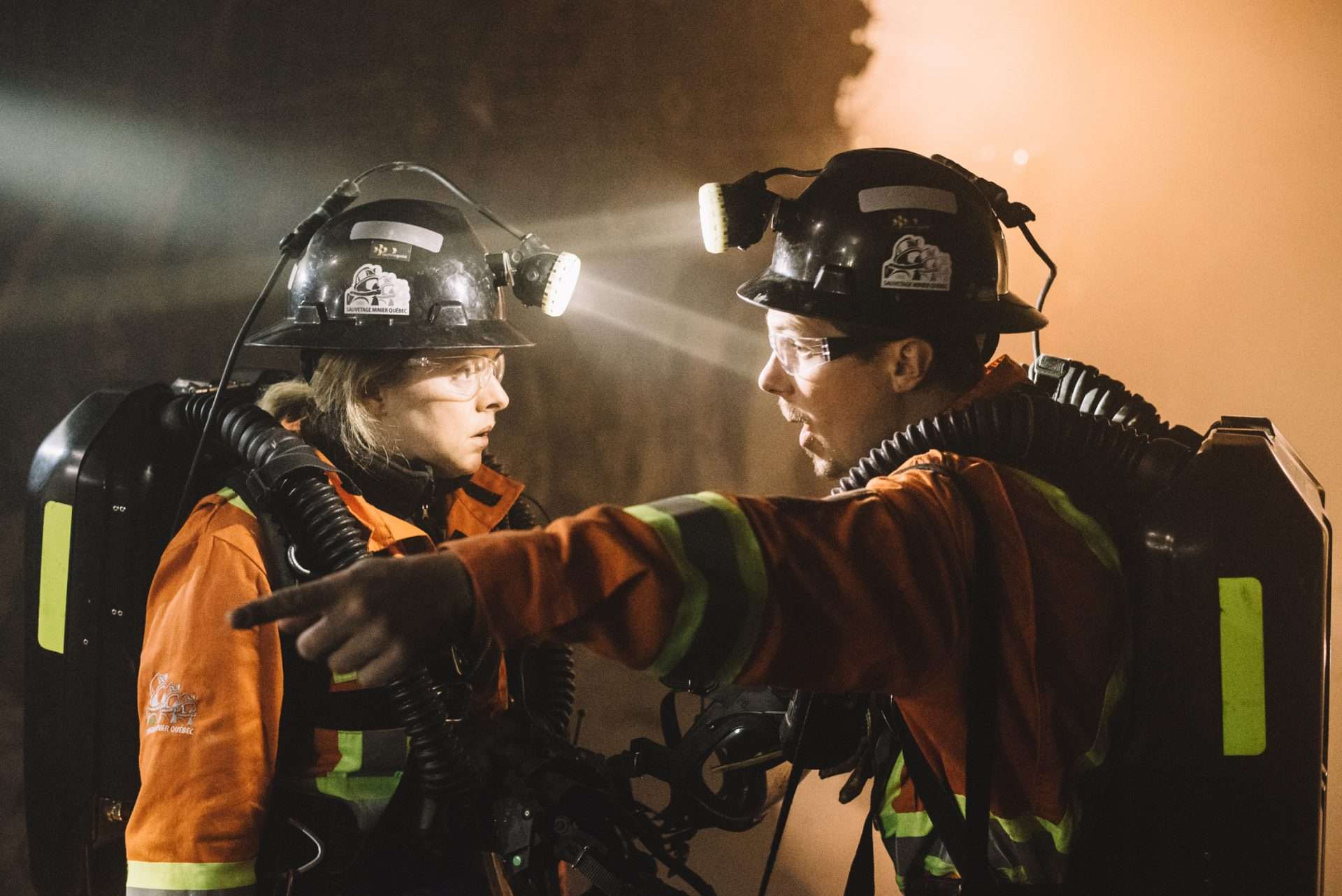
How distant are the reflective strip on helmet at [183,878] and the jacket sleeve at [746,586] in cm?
122

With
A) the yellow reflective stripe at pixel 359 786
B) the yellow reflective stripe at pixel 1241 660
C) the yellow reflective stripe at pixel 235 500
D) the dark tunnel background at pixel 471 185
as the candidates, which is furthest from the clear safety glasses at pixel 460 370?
the dark tunnel background at pixel 471 185

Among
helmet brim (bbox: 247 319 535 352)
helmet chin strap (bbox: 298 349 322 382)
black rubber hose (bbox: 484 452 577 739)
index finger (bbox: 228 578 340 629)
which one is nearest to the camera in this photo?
index finger (bbox: 228 578 340 629)

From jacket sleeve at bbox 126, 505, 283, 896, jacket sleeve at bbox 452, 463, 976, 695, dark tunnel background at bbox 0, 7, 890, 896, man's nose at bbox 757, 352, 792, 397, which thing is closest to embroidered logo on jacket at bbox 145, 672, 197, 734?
jacket sleeve at bbox 126, 505, 283, 896

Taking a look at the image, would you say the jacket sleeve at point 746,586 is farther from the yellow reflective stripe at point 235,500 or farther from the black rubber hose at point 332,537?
the yellow reflective stripe at point 235,500

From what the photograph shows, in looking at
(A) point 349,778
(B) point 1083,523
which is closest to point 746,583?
(B) point 1083,523

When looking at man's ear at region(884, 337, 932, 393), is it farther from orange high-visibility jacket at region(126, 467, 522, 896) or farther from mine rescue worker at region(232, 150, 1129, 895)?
orange high-visibility jacket at region(126, 467, 522, 896)

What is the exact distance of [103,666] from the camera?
232 cm

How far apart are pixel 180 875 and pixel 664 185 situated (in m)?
3.62

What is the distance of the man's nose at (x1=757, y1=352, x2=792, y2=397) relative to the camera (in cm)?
214

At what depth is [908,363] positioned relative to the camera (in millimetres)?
2014

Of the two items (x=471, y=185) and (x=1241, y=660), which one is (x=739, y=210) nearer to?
(x=1241, y=660)

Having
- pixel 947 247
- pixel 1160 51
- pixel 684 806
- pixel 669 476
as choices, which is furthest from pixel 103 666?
pixel 1160 51

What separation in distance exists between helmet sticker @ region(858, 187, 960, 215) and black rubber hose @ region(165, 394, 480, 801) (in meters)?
1.25

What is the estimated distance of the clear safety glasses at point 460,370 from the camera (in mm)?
2553
